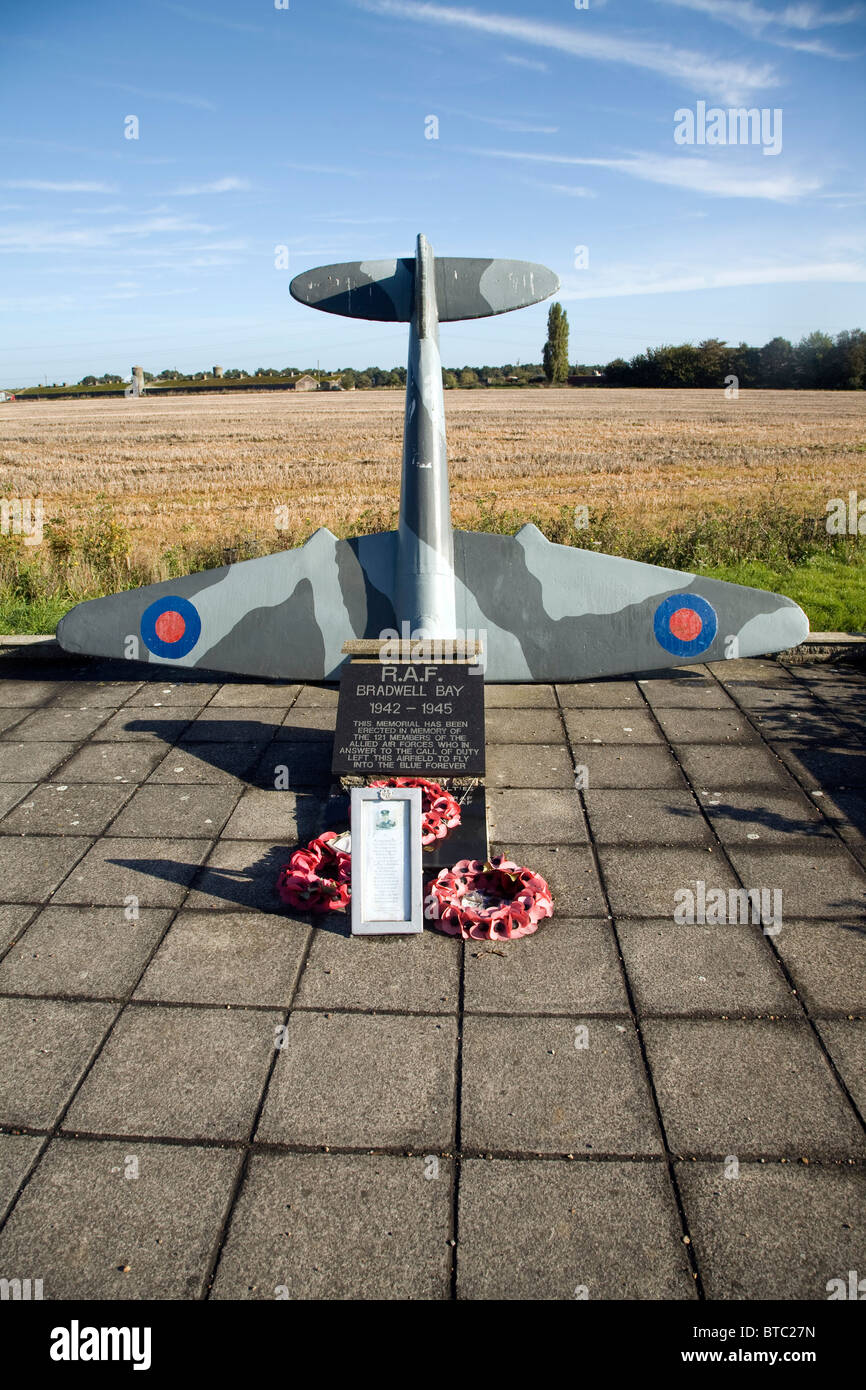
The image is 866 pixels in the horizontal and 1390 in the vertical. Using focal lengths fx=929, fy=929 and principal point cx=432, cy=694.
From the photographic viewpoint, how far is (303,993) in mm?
5871

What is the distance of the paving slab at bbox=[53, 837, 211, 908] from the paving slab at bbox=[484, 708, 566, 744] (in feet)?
11.3

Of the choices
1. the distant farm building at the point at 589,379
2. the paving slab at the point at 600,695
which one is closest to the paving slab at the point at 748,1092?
the paving slab at the point at 600,695

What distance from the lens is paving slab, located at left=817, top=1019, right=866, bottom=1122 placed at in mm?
5023

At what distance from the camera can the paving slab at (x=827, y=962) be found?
5742 mm

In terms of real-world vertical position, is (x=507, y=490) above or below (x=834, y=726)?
above

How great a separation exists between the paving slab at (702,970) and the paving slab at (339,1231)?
191 centimetres

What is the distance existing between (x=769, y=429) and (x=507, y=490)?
23.8 meters

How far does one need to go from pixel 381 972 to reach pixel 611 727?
486 cm

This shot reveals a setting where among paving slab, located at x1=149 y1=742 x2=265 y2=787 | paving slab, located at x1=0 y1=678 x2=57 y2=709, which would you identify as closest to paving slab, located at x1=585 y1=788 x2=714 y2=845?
paving slab, located at x1=149 y1=742 x2=265 y2=787

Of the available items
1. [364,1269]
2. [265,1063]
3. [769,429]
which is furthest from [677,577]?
[769,429]

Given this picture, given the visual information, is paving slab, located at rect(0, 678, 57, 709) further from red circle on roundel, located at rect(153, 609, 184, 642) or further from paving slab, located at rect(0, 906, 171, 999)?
paving slab, located at rect(0, 906, 171, 999)

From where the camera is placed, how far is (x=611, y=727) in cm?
1010
